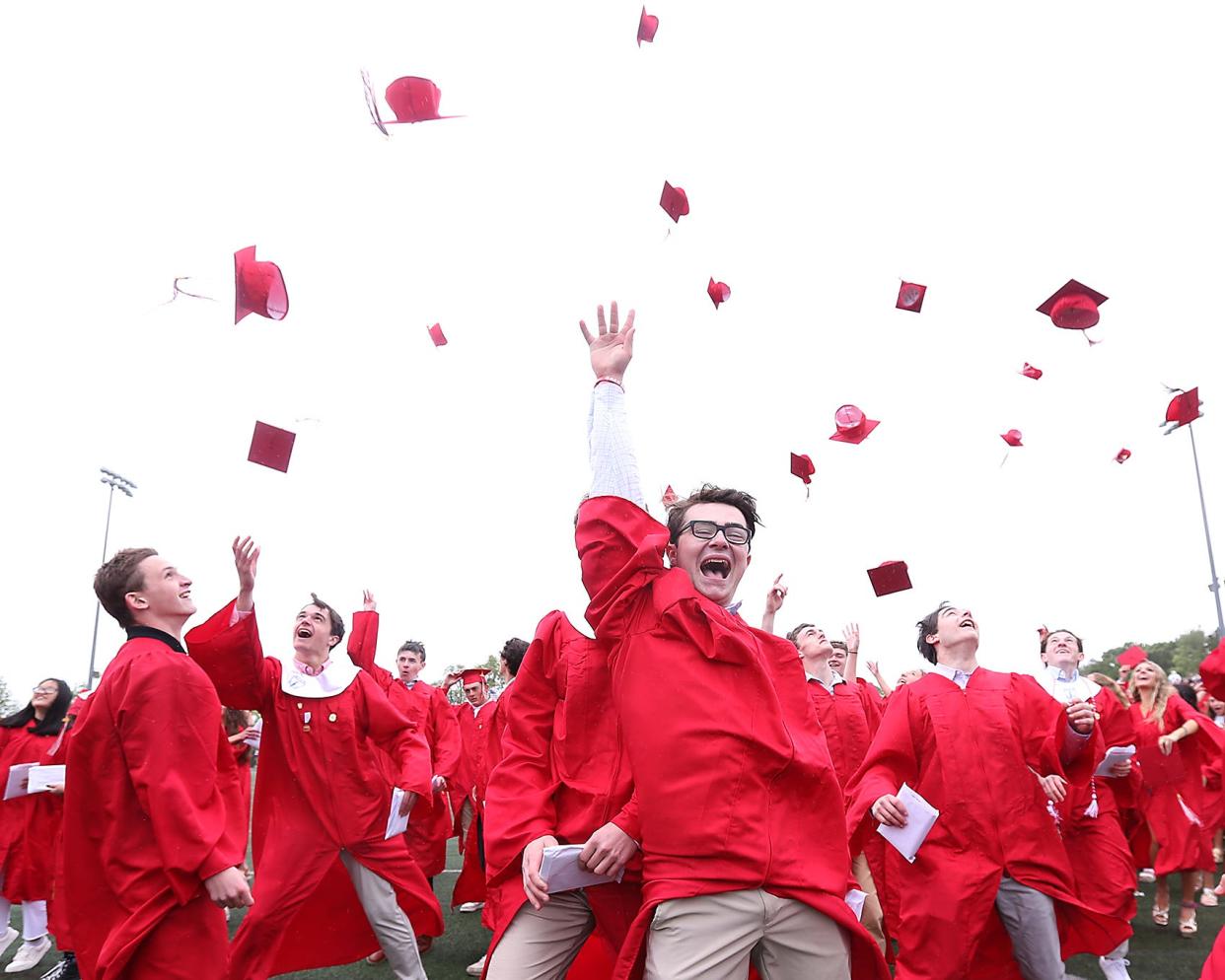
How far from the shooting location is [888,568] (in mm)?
5863

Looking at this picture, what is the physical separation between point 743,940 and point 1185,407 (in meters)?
7.59

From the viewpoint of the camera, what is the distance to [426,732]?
9.20m

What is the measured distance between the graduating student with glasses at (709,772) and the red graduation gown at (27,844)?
6.77m

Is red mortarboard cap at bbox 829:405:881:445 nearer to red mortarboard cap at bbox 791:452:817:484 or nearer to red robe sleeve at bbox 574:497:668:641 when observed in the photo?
red mortarboard cap at bbox 791:452:817:484

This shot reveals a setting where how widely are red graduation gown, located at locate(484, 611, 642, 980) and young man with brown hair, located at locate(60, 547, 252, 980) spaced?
1172mm

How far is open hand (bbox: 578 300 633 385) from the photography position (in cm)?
292

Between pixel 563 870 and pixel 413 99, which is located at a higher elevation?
pixel 413 99

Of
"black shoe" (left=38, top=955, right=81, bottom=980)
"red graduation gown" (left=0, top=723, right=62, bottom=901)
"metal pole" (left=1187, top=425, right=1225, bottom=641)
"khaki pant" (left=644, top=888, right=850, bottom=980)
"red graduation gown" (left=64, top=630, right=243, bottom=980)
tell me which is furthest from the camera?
"metal pole" (left=1187, top=425, right=1225, bottom=641)

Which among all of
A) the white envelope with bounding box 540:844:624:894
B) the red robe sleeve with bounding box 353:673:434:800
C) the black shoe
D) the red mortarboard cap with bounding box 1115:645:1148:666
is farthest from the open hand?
the red mortarboard cap with bounding box 1115:645:1148:666

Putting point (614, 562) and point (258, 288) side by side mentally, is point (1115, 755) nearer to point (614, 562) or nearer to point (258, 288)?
point (614, 562)

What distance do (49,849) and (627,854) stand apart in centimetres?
688

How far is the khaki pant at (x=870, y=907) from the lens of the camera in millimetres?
5492

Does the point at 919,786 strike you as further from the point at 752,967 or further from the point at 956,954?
the point at 752,967

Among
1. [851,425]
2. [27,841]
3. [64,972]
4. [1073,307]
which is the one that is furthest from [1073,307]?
[27,841]
